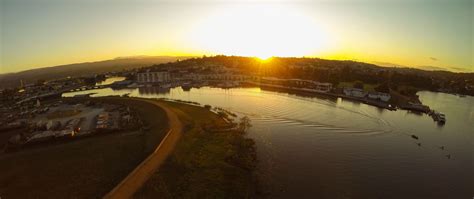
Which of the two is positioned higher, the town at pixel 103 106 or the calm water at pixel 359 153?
the town at pixel 103 106

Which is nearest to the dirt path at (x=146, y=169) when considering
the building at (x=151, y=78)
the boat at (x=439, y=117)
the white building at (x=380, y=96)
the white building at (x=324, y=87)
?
the boat at (x=439, y=117)

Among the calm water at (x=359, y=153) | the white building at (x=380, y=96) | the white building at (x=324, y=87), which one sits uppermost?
the white building at (x=324, y=87)

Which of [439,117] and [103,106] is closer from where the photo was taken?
[439,117]

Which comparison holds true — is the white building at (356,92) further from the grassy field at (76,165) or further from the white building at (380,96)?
the grassy field at (76,165)

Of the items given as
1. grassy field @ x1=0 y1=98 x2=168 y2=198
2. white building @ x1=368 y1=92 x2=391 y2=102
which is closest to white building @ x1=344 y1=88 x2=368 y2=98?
white building @ x1=368 y1=92 x2=391 y2=102

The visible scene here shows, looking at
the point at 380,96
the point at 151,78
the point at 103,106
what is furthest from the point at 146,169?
the point at 151,78

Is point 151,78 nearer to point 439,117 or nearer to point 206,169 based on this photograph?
point 439,117

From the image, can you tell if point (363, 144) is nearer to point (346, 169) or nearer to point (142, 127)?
point (346, 169)

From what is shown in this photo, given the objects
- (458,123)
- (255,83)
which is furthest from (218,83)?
(458,123)
